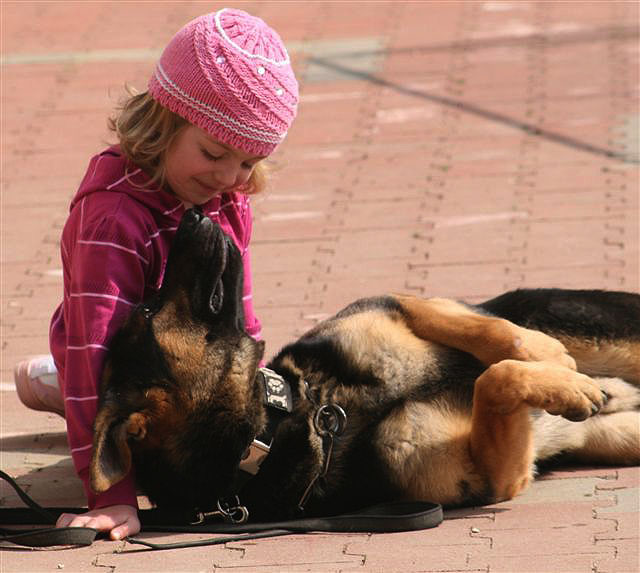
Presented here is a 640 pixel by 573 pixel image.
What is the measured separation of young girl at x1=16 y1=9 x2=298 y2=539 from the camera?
4.02 metres

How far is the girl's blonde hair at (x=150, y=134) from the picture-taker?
4.22 metres

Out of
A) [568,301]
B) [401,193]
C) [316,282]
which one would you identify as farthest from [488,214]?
[568,301]

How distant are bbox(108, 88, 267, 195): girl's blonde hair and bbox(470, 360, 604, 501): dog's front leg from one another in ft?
4.64

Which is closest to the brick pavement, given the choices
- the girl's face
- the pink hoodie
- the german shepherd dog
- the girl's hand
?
the girl's hand

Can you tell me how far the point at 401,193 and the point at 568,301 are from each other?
2975 mm

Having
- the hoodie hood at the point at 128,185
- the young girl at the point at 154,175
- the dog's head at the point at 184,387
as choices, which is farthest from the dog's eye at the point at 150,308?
the hoodie hood at the point at 128,185

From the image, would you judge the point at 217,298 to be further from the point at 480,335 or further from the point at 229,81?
the point at 480,335

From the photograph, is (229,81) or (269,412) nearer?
(269,412)

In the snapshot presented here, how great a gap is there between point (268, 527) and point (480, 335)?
40.2 inches

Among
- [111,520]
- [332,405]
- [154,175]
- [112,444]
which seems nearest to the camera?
[112,444]

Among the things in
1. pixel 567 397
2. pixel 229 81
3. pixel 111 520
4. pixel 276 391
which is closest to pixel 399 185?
pixel 229 81

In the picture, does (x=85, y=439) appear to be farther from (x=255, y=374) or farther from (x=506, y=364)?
(x=506, y=364)

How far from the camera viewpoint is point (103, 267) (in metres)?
4.04

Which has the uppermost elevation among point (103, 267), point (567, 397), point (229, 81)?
point (229, 81)
